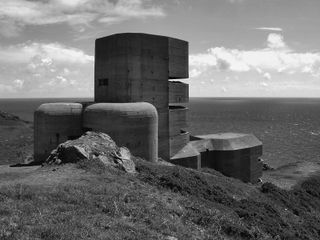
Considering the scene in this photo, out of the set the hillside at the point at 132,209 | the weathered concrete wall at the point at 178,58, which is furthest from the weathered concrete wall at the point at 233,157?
the hillside at the point at 132,209

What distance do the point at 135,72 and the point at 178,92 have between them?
5.22 m

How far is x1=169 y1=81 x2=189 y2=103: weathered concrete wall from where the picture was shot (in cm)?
2859

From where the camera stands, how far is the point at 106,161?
1716 centimetres

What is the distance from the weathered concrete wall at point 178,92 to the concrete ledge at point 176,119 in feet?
2.76

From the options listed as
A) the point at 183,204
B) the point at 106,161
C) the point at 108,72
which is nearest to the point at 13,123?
the point at 108,72

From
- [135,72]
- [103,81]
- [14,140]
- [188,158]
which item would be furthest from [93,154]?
[14,140]

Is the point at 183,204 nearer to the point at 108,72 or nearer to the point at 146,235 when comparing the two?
the point at 146,235

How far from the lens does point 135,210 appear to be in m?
11.4

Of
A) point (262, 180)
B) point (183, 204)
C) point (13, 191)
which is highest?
point (13, 191)

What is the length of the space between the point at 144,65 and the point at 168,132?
596 centimetres

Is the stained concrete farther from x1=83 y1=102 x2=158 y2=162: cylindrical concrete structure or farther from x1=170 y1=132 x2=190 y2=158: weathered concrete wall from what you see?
x1=83 y1=102 x2=158 y2=162: cylindrical concrete structure

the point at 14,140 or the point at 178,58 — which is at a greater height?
the point at 178,58

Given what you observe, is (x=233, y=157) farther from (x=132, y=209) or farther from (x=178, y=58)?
(x=132, y=209)

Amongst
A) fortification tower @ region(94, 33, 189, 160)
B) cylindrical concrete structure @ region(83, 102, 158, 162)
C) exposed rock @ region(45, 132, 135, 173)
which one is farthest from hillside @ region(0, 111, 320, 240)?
fortification tower @ region(94, 33, 189, 160)
